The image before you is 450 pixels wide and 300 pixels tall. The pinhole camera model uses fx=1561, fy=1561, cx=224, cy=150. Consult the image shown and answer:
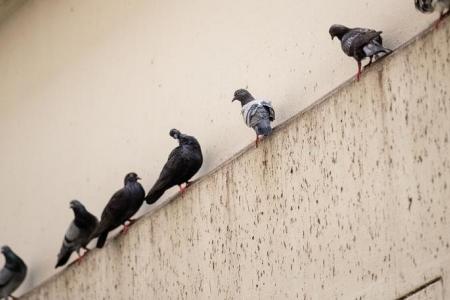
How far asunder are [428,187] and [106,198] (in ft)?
16.7

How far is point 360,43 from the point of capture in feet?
42.3

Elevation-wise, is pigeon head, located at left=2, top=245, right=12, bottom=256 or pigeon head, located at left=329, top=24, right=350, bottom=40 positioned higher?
pigeon head, located at left=329, top=24, right=350, bottom=40

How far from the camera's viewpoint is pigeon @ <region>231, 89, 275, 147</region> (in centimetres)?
1359

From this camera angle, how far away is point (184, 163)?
14.4 m

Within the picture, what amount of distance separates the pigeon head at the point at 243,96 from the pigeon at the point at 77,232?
2364 mm

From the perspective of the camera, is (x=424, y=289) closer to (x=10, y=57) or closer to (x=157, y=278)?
(x=157, y=278)

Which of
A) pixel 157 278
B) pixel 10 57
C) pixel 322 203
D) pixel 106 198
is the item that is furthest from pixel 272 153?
pixel 10 57

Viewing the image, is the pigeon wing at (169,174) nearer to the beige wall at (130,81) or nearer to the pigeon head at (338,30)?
the beige wall at (130,81)

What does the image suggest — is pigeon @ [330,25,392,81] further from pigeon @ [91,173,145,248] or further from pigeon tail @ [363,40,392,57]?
pigeon @ [91,173,145,248]

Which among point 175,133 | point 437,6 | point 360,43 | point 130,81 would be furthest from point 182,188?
point 437,6

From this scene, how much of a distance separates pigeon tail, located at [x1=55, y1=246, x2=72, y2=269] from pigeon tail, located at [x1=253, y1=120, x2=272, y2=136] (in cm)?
321

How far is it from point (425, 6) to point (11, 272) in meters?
6.17

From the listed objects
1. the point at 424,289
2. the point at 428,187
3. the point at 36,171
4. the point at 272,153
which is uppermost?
the point at 36,171

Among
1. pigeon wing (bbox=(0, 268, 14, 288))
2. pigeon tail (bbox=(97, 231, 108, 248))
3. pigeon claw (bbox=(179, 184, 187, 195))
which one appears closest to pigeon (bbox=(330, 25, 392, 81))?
pigeon claw (bbox=(179, 184, 187, 195))
